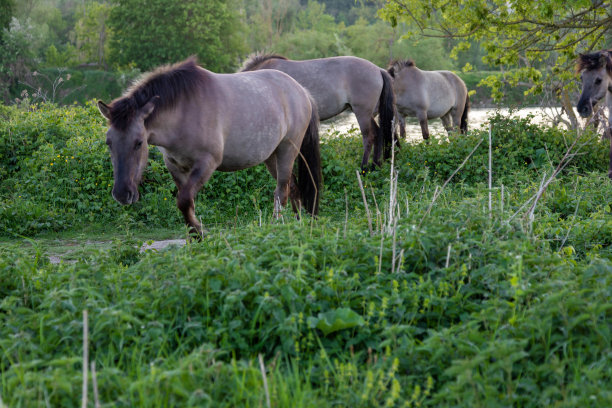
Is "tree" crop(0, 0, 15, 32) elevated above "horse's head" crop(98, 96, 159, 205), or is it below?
below

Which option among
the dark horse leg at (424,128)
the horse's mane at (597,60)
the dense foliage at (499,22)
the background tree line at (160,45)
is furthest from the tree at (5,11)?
the horse's mane at (597,60)

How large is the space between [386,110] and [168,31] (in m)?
32.4

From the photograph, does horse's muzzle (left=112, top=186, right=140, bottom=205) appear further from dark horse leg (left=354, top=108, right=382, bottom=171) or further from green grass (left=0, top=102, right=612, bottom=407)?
dark horse leg (left=354, top=108, right=382, bottom=171)

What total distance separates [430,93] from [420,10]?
13.5 feet

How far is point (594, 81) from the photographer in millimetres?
8977

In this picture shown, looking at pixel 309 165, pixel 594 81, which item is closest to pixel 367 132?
pixel 309 165

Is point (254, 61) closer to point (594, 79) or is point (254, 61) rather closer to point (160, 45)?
point (594, 79)

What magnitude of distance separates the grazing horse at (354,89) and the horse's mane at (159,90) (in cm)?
363

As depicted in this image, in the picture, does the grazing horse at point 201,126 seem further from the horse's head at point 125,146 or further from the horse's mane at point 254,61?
the horse's mane at point 254,61

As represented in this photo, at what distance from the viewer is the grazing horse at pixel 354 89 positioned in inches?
365

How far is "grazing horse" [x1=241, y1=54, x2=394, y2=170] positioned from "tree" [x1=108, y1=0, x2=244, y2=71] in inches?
1221

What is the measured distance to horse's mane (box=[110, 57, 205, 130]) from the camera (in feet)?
16.3

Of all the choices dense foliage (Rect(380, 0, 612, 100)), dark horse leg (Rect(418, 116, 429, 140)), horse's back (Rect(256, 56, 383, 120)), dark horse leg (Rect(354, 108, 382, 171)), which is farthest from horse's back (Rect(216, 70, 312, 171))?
dark horse leg (Rect(418, 116, 429, 140))

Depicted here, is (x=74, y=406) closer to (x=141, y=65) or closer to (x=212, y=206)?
(x=212, y=206)
